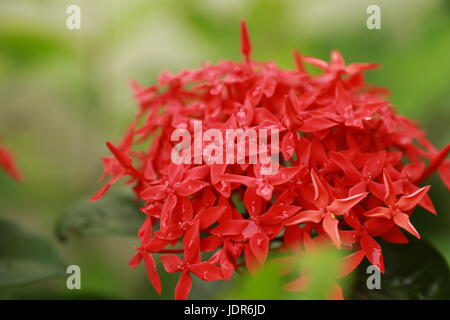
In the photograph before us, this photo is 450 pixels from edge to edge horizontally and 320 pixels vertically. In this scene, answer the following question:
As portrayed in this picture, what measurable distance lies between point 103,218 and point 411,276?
0.42 metres

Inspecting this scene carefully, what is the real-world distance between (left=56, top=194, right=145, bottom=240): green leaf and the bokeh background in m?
0.22

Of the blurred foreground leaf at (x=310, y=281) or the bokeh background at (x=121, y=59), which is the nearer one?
the blurred foreground leaf at (x=310, y=281)

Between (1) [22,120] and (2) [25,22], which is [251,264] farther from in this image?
(1) [22,120]

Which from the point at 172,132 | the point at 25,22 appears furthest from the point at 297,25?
the point at 172,132

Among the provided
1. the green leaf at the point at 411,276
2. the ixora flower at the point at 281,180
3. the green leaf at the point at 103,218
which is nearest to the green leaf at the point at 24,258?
the green leaf at the point at 103,218

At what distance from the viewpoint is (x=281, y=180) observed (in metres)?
0.53

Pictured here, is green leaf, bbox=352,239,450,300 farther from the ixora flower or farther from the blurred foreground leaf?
the blurred foreground leaf

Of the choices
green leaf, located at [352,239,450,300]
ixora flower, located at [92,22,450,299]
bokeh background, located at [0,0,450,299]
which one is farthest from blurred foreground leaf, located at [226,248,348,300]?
bokeh background, located at [0,0,450,299]

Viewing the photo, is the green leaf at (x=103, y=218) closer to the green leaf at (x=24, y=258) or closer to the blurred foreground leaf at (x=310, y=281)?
the green leaf at (x=24, y=258)

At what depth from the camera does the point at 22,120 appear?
1510 millimetres

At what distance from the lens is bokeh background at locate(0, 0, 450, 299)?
113cm

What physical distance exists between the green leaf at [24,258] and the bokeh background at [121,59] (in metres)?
0.20

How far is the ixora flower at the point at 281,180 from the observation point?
0.53m
